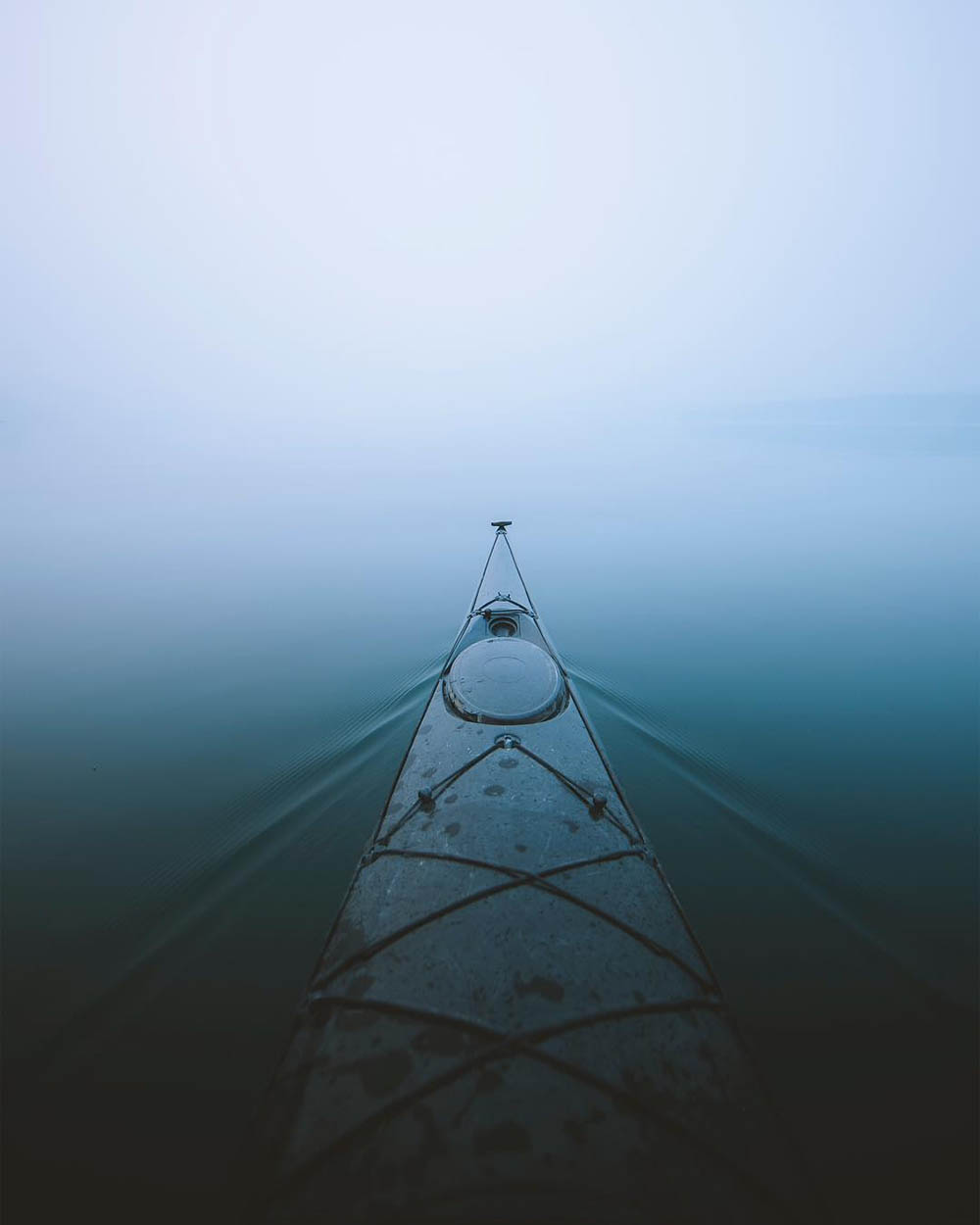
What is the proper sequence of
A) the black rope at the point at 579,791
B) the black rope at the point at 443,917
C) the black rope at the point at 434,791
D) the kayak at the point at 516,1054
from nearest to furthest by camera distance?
the kayak at the point at 516,1054
the black rope at the point at 443,917
the black rope at the point at 579,791
the black rope at the point at 434,791

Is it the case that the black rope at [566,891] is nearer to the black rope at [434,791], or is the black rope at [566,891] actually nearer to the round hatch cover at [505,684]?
the black rope at [434,791]

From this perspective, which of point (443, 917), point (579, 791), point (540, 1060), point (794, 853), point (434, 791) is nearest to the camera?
point (540, 1060)

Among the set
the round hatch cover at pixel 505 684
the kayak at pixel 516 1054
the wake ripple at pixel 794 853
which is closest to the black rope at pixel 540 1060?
the kayak at pixel 516 1054

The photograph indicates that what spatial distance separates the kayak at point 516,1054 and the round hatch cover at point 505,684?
1947mm

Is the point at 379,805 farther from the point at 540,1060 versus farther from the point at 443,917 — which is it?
the point at 540,1060

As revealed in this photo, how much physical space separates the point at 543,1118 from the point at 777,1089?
4022 mm

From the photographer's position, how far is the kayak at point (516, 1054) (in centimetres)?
275

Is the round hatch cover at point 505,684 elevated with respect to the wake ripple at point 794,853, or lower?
elevated

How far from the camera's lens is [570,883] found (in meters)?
4.64

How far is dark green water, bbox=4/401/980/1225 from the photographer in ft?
16.4

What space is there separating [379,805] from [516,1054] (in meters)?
5.83

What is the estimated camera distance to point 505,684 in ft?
25.7

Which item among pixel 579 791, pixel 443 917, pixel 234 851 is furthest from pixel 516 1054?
pixel 234 851

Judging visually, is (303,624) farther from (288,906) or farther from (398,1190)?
(398,1190)
